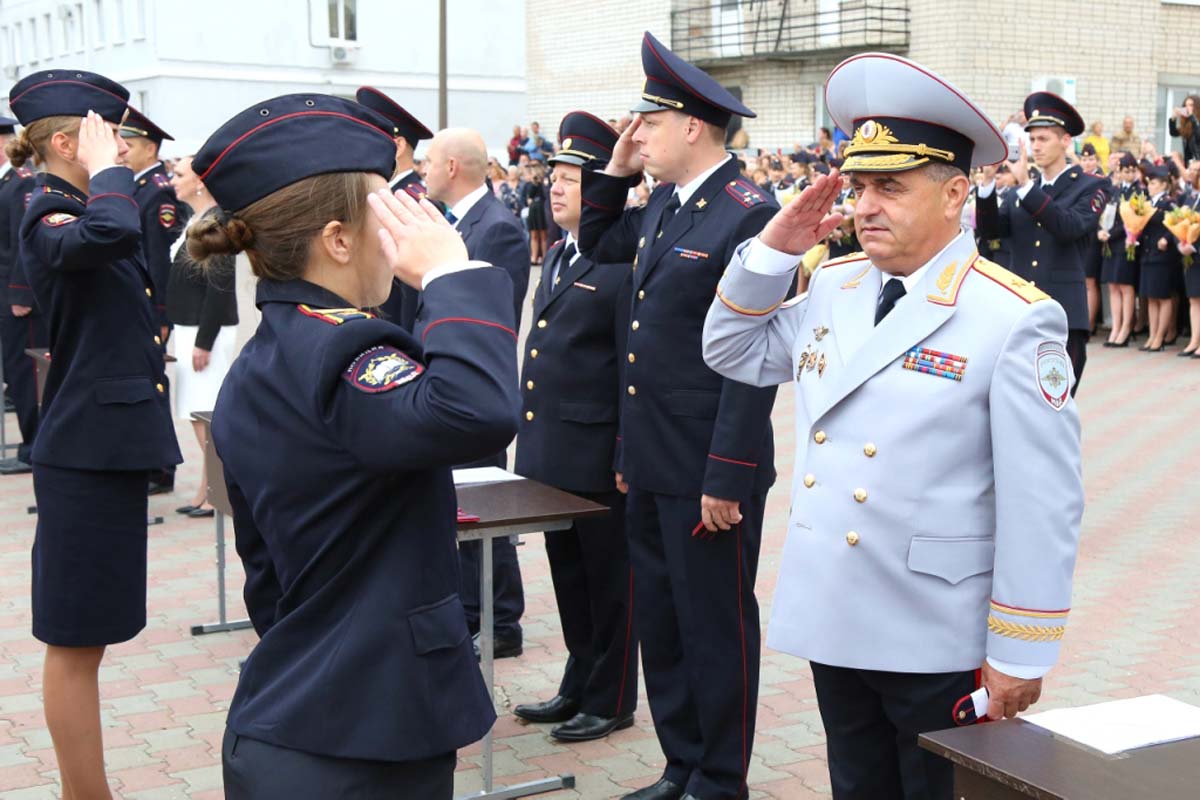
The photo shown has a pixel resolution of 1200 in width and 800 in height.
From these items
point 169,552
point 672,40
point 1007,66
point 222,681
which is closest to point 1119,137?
point 1007,66

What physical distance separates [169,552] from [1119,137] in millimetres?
16096

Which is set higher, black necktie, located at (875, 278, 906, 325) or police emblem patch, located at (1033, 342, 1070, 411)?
black necktie, located at (875, 278, 906, 325)

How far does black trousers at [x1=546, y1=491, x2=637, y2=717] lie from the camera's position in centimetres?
489

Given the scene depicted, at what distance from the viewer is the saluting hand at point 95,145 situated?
3926mm

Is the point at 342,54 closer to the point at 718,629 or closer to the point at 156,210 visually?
the point at 156,210

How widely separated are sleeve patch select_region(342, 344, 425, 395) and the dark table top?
39.3 inches

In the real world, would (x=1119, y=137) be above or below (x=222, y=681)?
above

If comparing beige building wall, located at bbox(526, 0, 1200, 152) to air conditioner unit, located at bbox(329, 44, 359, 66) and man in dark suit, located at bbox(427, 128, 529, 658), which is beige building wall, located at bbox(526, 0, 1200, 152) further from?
man in dark suit, located at bbox(427, 128, 529, 658)

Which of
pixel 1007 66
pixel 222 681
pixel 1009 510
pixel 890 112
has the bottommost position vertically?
pixel 222 681

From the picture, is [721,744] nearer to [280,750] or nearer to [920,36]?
[280,750]

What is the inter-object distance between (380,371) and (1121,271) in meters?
15.0

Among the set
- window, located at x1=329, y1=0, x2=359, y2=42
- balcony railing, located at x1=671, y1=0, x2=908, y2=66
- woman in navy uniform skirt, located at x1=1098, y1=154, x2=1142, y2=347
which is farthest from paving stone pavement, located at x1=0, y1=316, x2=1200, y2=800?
window, located at x1=329, y1=0, x2=359, y2=42

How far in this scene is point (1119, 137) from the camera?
19.6 meters

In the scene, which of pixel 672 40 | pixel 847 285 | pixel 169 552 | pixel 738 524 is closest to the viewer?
pixel 847 285
